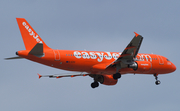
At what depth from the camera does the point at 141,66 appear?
3622 cm

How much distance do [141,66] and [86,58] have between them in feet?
21.5

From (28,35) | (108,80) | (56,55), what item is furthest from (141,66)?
(28,35)

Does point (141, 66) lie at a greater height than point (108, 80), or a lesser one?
greater

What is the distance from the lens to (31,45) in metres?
33.6

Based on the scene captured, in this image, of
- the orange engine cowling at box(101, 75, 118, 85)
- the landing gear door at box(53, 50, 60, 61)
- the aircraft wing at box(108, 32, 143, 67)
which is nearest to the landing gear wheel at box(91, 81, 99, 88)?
the orange engine cowling at box(101, 75, 118, 85)

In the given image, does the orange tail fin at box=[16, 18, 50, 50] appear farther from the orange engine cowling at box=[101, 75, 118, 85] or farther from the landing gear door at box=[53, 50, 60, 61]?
the orange engine cowling at box=[101, 75, 118, 85]

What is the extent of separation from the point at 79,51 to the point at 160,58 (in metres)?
11.9

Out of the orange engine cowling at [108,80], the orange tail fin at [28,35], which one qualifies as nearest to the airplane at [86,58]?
the orange tail fin at [28,35]

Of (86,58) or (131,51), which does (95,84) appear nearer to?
(86,58)

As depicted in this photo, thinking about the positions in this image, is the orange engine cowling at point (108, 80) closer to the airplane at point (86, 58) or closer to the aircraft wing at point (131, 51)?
the airplane at point (86, 58)

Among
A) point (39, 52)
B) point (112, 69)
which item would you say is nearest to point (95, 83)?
point (112, 69)

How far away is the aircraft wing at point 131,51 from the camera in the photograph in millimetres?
32875

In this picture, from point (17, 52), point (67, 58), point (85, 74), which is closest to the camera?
point (17, 52)

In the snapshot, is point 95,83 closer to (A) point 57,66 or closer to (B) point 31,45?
(A) point 57,66
